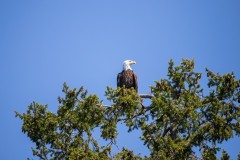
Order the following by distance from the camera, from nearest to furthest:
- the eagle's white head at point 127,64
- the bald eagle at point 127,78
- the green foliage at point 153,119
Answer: the green foliage at point 153,119, the bald eagle at point 127,78, the eagle's white head at point 127,64

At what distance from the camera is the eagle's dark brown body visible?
18.5m

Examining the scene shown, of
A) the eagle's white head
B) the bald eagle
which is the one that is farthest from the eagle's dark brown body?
the eagle's white head

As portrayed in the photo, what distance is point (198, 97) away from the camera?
44.4ft

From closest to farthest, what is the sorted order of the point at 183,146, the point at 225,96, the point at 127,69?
the point at 183,146 < the point at 225,96 < the point at 127,69

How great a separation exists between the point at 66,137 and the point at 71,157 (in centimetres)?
104

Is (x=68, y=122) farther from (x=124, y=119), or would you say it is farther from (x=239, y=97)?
(x=239, y=97)

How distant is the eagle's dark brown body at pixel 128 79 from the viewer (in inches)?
730

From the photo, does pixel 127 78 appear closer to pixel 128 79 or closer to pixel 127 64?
pixel 128 79

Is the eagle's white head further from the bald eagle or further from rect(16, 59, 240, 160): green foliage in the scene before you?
rect(16, 59, 240, 160): green foliage

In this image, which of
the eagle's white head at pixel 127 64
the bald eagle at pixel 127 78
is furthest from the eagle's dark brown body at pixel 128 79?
the eagle's white head at pixel 127 64

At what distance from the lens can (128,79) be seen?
61.2 ft

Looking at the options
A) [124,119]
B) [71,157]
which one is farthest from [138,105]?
[71,157]

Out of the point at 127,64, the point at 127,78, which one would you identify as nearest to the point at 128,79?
the point at 127,78

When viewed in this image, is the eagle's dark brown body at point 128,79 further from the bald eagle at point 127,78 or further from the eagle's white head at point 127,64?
the eagle's white head at point 127,64
